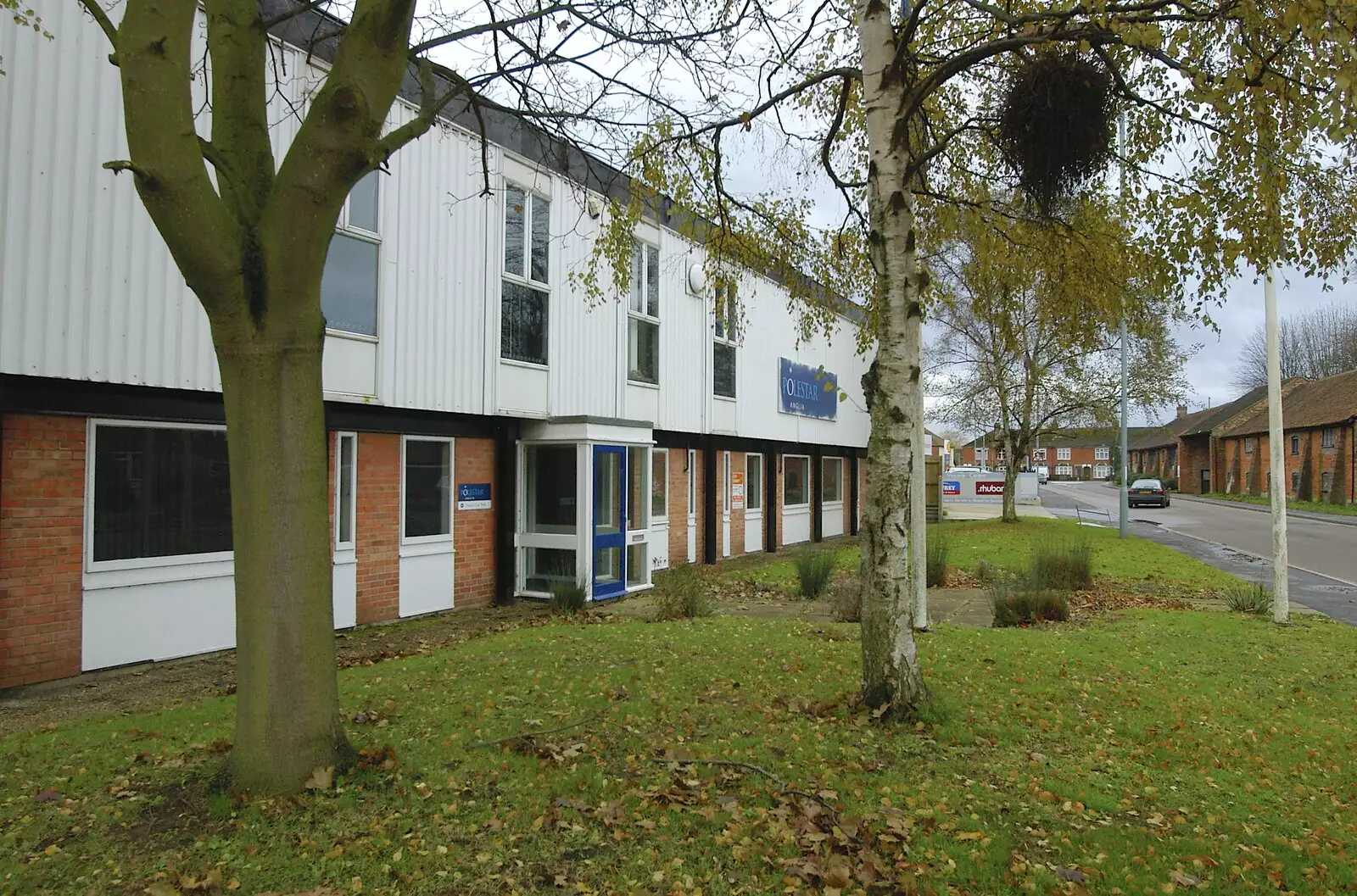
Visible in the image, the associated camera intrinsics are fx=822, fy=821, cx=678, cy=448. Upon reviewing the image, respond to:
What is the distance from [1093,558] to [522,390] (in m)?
12.4

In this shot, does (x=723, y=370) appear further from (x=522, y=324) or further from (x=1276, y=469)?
(x=1276, y=469)

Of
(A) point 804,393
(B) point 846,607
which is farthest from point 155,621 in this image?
(A) point 804,393

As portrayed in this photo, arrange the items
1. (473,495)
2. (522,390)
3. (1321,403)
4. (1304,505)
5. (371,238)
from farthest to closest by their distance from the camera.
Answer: (1321,403) → (1304,505) → (522,390) → (473,495) → (371,238)

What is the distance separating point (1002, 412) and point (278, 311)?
28.9 m

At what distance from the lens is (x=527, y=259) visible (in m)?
11.2

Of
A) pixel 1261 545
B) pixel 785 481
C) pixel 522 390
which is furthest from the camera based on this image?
pixel 1261 545

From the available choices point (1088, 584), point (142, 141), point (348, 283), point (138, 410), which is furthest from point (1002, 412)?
point (142, 141)

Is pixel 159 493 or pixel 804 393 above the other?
pixel 804 393

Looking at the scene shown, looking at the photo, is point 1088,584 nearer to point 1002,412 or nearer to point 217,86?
point 217,86

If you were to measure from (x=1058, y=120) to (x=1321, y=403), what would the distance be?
50.7 meters

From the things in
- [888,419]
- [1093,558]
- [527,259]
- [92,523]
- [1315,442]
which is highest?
[527,259]

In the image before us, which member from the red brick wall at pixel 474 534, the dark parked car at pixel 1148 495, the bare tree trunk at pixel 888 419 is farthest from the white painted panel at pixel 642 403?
the dark parked car at pixel 1148 495

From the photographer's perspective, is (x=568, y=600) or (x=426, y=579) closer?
(x=426, y=579)

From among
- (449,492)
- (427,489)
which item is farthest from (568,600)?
(427,489)
